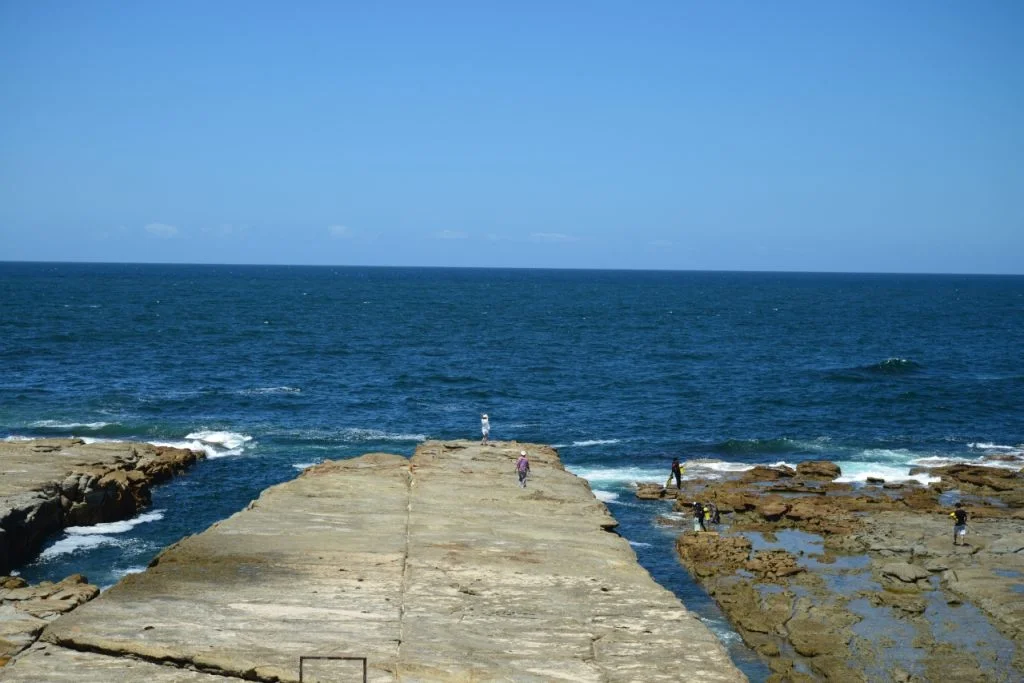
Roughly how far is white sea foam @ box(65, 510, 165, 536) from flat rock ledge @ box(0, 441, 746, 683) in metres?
8.09


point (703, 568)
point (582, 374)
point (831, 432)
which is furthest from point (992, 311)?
point (703, 568)

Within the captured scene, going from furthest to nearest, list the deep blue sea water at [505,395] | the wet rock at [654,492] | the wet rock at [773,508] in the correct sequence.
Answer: the deep blue sea water at [505,395] < the wet rock at [654,492] < the wet rock at [773,508]

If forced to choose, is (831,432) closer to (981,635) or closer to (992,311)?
(981,635)

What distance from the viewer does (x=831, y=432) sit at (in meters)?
60.3

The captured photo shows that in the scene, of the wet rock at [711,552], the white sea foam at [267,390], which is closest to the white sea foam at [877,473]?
the wet rock at [711,552]

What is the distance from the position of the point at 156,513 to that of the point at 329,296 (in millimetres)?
150639

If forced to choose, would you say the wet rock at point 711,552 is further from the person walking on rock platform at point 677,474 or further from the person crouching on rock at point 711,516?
the person walking on rock platform at point 677,474

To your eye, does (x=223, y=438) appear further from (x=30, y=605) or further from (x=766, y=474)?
(x=30, y=605)

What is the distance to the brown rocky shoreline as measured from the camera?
27359 mm

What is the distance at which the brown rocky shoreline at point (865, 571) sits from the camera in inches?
1077

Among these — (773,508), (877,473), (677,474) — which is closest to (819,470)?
(877,473)

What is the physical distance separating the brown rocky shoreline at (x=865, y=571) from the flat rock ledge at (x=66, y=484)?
21584mm

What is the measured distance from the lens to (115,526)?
3919cm

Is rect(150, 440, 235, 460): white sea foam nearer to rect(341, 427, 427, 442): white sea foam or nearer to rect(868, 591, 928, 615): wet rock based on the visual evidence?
rect(341, 427, 427, 442): white sea foam
